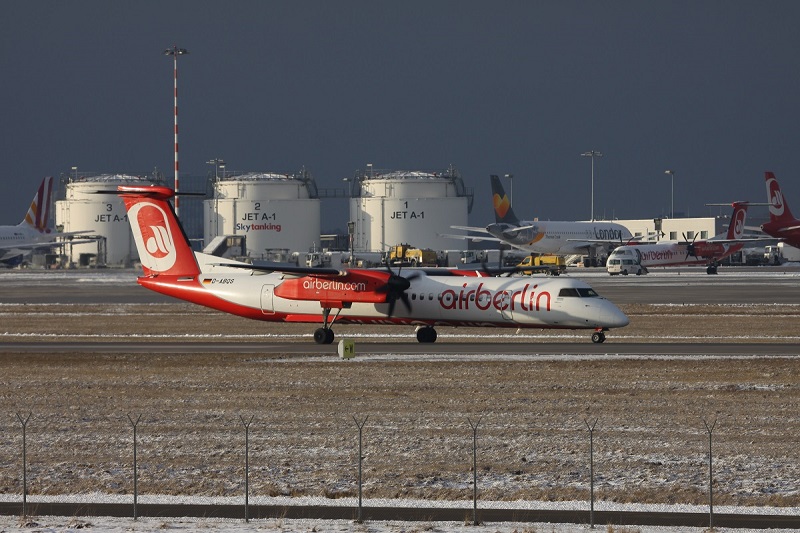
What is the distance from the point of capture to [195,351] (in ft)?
127

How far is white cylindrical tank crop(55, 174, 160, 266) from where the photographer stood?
141 m

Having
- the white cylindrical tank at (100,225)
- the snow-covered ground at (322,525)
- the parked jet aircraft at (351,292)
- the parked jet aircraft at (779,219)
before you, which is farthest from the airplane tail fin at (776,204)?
the snow-covered ground at (322,525)

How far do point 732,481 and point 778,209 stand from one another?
10182cm

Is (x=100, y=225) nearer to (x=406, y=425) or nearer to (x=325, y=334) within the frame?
(x=325, y=334)

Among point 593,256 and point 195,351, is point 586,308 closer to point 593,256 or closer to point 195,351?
point 195,351

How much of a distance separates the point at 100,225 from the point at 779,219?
7747 centimetres

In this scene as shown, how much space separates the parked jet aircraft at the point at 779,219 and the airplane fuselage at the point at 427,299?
7753cm

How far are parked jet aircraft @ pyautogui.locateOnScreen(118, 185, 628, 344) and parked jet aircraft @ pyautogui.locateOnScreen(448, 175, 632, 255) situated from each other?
73.5 meters

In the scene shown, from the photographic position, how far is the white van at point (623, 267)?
345 feet

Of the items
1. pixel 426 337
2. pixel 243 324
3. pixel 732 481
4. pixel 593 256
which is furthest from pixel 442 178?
pixel 732 481

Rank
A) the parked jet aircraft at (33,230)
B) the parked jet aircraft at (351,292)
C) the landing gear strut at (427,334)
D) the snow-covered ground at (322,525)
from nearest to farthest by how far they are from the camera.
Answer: the snow-covered ground at (322,525) < the parked jet aircraft at (351,292) < the landing gear strut at (427,334) < the parked jet aircraft at (33,230)

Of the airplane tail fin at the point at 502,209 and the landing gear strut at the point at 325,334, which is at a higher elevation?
the airplane tail fin at the point at 502,209

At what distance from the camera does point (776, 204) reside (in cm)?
11519

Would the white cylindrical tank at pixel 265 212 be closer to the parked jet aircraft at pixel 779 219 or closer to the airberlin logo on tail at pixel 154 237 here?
the parked jet aircraft at pixel 779 219
